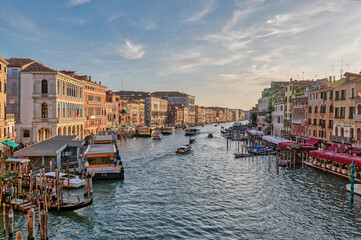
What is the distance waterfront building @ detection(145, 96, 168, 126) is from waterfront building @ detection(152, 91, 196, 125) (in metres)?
36.1

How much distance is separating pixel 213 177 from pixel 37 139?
25.2 m

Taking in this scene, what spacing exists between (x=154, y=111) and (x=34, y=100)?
71.4 m

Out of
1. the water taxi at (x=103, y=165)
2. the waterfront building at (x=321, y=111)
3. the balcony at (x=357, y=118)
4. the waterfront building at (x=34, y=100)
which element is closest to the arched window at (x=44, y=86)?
the waterfront building at (x=34, y=100)

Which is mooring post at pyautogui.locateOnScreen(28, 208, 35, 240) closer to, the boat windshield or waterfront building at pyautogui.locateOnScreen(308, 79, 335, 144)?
the boat windshield

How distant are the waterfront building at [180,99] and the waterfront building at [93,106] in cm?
9148

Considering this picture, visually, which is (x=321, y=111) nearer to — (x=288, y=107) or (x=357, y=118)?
(x=357, y=118)

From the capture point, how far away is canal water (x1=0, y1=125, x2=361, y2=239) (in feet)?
46.6

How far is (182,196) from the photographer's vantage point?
19938mm

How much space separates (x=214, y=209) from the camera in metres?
17.4

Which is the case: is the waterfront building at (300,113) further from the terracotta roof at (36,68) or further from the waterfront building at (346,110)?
the terracotta roof at (36,68)

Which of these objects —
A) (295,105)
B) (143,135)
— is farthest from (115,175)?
(143,135)

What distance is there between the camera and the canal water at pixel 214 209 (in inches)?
559

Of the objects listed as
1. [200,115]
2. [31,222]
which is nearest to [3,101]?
[31,222]

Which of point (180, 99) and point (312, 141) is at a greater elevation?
point (180, 99)
